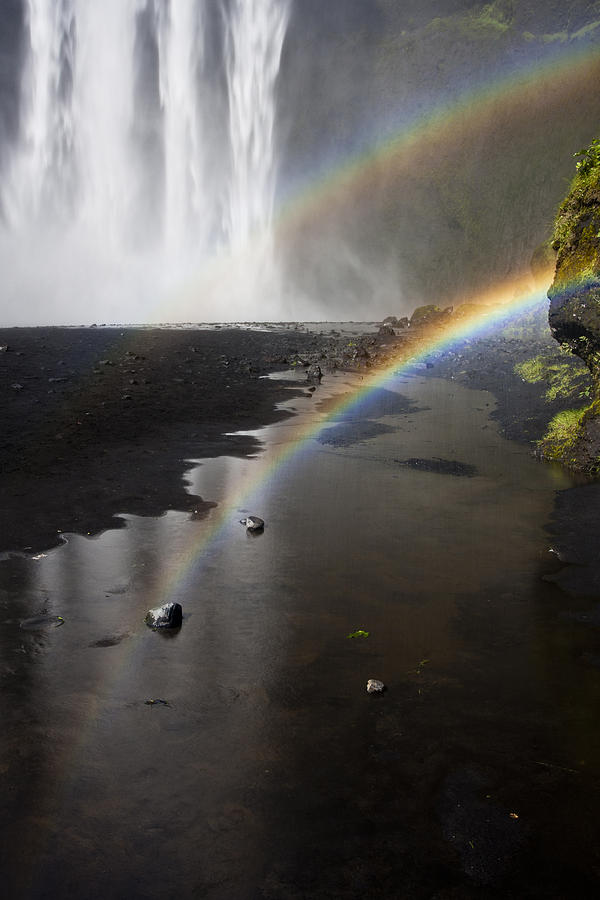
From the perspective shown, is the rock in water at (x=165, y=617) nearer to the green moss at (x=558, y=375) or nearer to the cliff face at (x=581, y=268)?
the cliff face at (x=581, y=268)

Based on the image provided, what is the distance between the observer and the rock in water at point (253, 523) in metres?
7.45

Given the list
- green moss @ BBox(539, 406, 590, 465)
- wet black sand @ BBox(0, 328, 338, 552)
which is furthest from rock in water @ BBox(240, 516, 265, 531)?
green moss @ BBox(539, 406, 590, 465)

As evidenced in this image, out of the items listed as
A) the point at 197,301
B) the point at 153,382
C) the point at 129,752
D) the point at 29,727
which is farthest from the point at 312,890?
the point at 197,301

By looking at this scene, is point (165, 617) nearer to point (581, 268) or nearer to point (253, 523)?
point (253, 523)

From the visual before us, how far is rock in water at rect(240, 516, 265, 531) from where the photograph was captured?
745cm

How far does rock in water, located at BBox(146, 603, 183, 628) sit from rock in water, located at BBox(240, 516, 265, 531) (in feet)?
7.57

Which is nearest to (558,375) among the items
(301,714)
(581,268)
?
(581,268)

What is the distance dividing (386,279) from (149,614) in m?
101

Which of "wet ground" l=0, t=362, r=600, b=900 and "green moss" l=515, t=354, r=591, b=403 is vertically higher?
"green moss" l=515, t=354, r=591, b=403

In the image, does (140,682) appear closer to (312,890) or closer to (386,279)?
(312,890)

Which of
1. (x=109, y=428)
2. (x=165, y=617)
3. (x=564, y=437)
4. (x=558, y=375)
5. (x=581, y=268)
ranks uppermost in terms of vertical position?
(x=581, y=268)

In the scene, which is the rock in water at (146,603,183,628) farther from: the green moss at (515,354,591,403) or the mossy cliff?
the green moss at (515,354,591,403)

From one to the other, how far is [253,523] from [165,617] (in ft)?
8.14

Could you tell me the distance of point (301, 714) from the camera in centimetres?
400
